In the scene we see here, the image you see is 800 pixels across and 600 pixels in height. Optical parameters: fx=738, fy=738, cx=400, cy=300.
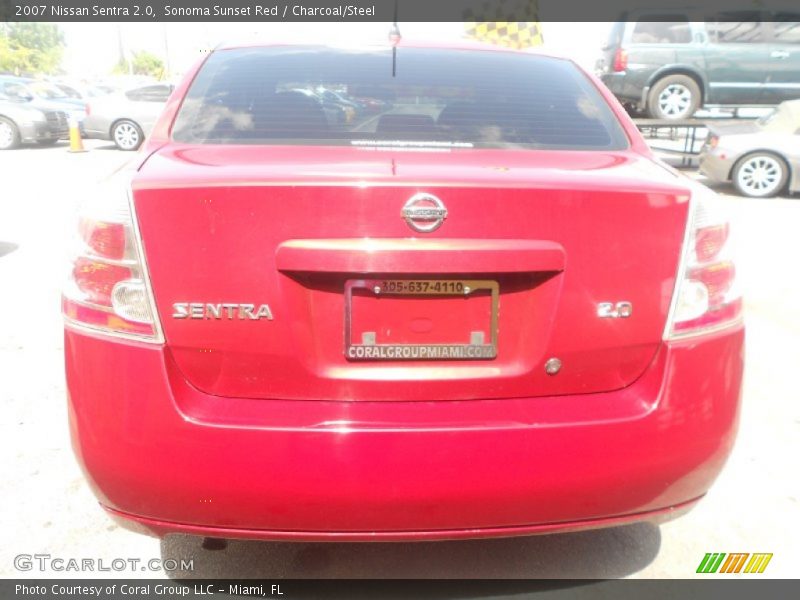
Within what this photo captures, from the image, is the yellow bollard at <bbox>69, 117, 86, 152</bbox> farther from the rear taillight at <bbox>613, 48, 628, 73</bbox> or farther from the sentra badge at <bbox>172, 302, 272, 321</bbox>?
the sentra badge at <bbox>172, 302, 272, 321</bbox>

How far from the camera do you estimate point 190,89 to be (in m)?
2.76

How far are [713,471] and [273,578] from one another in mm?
1410

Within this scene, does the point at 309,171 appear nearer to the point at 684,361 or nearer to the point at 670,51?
the point at 684,361

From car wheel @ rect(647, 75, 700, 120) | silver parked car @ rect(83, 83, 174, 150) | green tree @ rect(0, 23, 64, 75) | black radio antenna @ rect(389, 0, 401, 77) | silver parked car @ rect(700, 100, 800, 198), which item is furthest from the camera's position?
green tree @ rect(0, 23, 64, 75)

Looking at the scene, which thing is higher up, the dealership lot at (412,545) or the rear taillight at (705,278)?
the rear taillight at (705,278)

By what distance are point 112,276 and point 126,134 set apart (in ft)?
59.8

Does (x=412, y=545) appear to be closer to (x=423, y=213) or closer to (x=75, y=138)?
(x=423, y=213)

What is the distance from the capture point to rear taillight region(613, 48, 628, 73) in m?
13.2

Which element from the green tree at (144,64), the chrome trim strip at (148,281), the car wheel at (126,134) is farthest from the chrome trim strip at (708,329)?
the green tree at (144,64)

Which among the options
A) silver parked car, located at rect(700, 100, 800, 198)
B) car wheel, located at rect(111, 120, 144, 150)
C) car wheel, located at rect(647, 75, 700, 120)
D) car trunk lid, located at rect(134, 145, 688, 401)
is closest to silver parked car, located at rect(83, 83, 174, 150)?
car wheel, located at rect(111, 120, 144, 150)

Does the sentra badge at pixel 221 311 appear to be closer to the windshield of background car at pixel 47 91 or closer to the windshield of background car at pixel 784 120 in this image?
the windshield of background car at pixel 784 120

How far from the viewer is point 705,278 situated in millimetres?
2035

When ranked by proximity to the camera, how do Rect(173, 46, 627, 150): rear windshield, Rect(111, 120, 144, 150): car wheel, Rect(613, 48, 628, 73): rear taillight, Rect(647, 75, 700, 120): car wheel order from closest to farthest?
Rect(173, 46, 627, 150): rear windshield < Rect(613, 48, 628, 73): rear taillight < Rect(647, 75, 700, 120): car wheel < Rect(111, 120, 144, 150): car wheel

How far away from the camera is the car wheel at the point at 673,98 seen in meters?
13.6
